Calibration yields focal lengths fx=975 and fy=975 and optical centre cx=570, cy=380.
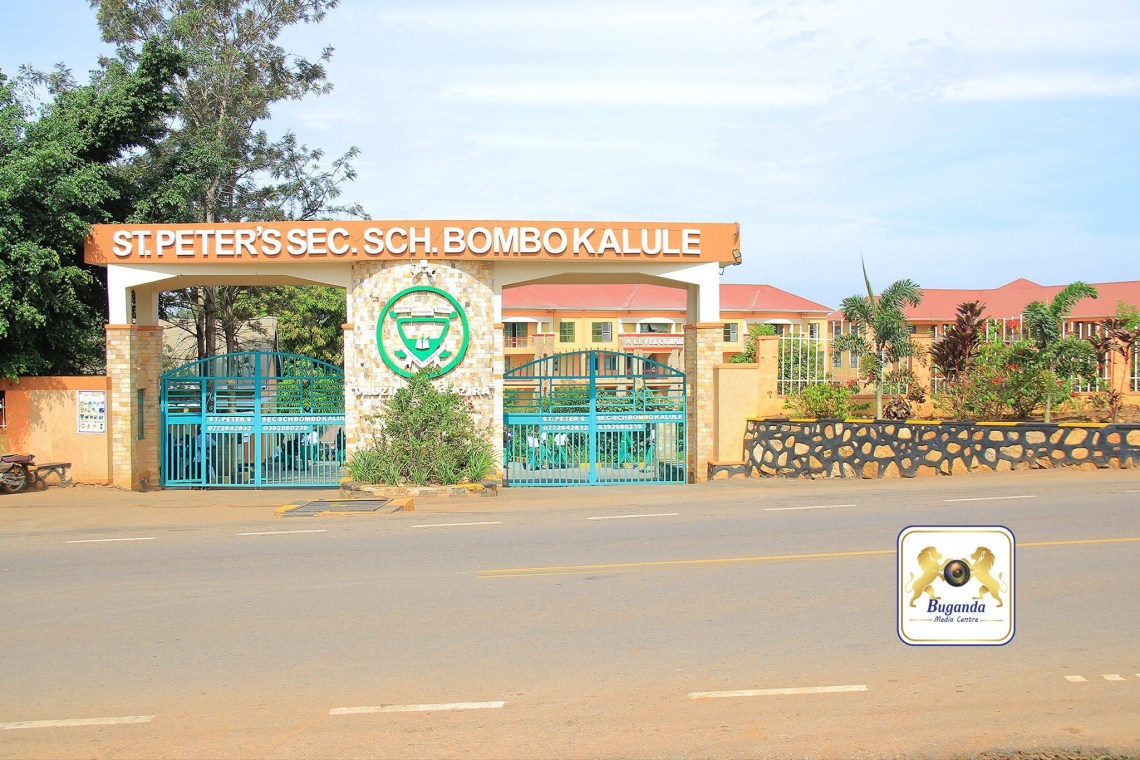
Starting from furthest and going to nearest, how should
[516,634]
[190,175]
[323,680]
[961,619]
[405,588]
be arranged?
[190,175], [405,588], [516,634], [323,680], [961,619]

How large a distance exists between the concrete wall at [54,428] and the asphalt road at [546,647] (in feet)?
19.4

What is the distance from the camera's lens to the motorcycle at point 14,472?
16922mm

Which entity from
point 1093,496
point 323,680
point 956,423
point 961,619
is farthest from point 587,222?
point 961,619

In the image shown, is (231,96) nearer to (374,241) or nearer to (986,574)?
(374,241)

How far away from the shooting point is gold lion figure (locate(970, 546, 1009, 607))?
322 cm

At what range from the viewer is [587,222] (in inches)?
680

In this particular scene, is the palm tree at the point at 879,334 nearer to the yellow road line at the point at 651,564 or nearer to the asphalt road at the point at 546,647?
the asphalt road at the point at 546,647

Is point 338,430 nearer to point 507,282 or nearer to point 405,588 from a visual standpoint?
point 507,282

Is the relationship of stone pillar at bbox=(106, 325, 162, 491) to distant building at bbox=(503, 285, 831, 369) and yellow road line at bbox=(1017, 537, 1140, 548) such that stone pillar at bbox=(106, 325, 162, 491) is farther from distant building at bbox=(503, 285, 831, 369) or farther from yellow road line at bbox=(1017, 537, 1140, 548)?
distant building at bbox=(503, 285, 831, 369)

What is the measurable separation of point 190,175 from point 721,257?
1163 cm

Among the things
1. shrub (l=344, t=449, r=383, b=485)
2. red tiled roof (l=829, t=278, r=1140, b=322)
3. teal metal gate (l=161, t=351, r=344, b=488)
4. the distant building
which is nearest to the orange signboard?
teal metal gate (l=161, t=351, r=344, b=488)

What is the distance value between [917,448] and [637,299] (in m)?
37.8

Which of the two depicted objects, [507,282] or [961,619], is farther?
[507,282]

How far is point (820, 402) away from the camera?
18641 mm
